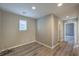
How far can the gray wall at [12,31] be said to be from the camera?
211 centimetres

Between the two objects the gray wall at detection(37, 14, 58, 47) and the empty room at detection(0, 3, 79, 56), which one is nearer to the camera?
the empty room at detection(0, 3, 79, 56)

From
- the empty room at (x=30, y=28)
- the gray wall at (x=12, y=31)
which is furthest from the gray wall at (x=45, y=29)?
the gray wall at (x=12, y=31)

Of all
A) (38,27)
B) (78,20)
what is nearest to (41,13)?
(38,27)

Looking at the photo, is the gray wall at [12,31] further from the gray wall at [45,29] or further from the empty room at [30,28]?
the gray wall at [45,29]

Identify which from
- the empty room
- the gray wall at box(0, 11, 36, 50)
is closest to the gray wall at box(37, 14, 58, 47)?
the empty room

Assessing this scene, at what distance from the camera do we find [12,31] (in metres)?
2.51

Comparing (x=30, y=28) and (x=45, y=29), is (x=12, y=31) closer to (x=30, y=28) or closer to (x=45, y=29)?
(x=30, y=28)

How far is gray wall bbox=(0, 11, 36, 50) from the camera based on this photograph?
211cm

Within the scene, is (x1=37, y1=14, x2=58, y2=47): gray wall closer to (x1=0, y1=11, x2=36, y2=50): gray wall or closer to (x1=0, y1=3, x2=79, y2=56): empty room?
(x1=0, y1=3, x2=79, y2=56): empty room

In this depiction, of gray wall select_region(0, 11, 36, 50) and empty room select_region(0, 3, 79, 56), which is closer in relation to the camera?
empty room select_region(0, 3, 79, 56)

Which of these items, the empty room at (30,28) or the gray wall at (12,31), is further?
the gray wall at (12,31)

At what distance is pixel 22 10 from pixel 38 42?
0.92 metres

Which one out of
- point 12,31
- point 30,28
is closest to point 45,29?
point 30,28

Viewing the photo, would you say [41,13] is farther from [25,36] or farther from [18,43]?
[18,43]
